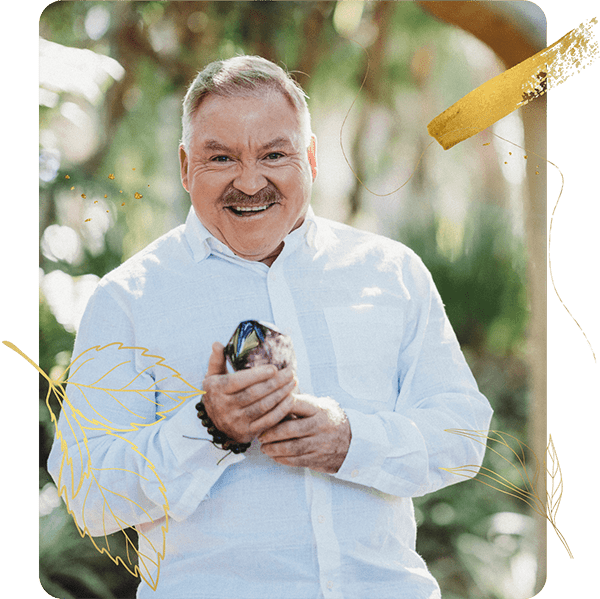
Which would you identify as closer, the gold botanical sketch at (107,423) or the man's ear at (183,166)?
the gold botanical sketch at (107,423)

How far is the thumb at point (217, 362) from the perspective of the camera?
5.14 feet

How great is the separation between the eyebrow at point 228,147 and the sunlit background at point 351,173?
173mm

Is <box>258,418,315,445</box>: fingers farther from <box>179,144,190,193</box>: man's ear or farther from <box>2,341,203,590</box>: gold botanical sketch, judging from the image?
<box>179,144,190,193</box>: man's ear

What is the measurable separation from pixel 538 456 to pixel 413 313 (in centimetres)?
58

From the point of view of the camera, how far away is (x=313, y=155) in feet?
6.16

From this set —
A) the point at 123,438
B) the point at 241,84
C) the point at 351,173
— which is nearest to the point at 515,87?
the point at 351,173

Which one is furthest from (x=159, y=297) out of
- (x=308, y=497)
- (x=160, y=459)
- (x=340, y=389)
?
(x=308, y=497)

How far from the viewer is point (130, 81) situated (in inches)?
74.6

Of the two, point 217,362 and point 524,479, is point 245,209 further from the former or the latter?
point 524,479

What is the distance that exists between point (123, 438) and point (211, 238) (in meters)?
0.59

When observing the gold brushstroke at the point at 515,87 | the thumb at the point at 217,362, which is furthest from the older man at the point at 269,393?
the gold brushstroke at the point at 515,87

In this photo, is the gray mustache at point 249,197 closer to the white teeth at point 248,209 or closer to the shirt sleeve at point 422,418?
the white teeth at point 248,209

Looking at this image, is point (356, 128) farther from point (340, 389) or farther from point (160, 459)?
point (160, 459)

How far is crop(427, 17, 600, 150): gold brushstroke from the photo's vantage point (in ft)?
6.31
